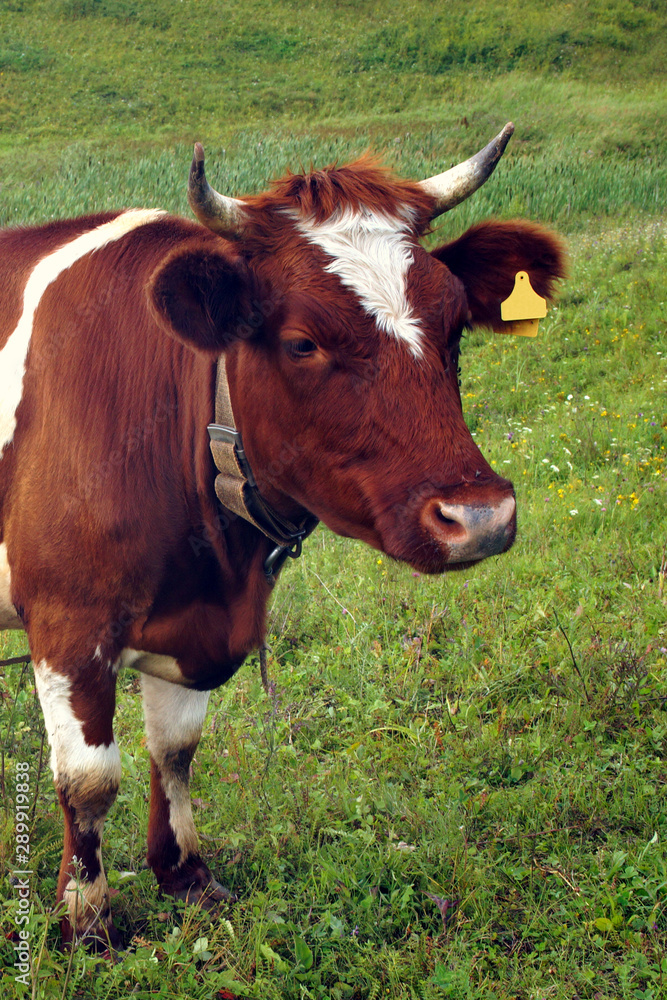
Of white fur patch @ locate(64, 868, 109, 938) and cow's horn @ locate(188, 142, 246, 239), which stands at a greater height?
cow's horn @ locate(188, 142, 246, 239)

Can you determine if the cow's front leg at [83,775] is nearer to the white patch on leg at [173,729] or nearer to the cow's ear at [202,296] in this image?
the white patch on leg at [173,729]

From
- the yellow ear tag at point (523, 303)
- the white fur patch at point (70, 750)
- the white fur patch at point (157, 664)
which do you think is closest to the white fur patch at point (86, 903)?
the white fur patch at point (70, 750)

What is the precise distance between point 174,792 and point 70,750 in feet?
2.03

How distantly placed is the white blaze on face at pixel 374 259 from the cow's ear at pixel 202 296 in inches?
9.5

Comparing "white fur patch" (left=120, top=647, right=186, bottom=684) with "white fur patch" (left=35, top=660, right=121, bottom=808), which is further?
"white fur patch" (left=120, top=647, right=186, bottom=684)

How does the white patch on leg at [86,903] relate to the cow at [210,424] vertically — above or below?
below

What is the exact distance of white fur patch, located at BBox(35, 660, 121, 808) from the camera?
2271 millimetres

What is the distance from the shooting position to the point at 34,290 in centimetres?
Result: 246

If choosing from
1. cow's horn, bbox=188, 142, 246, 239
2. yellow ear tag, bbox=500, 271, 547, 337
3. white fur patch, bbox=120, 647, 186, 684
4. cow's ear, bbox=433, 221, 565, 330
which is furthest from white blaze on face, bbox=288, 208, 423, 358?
white fur patch, bbox=120, 647, 186, 684

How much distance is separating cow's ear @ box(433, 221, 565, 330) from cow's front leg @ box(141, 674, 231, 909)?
176 centimetres

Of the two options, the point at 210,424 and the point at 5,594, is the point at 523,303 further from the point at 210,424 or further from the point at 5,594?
the point at 5,594

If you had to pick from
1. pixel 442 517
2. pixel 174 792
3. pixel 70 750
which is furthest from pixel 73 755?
pixel 442 517

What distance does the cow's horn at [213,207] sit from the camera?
184 centimetres

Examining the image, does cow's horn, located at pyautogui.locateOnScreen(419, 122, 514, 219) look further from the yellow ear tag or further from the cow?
the yellow ear tag
